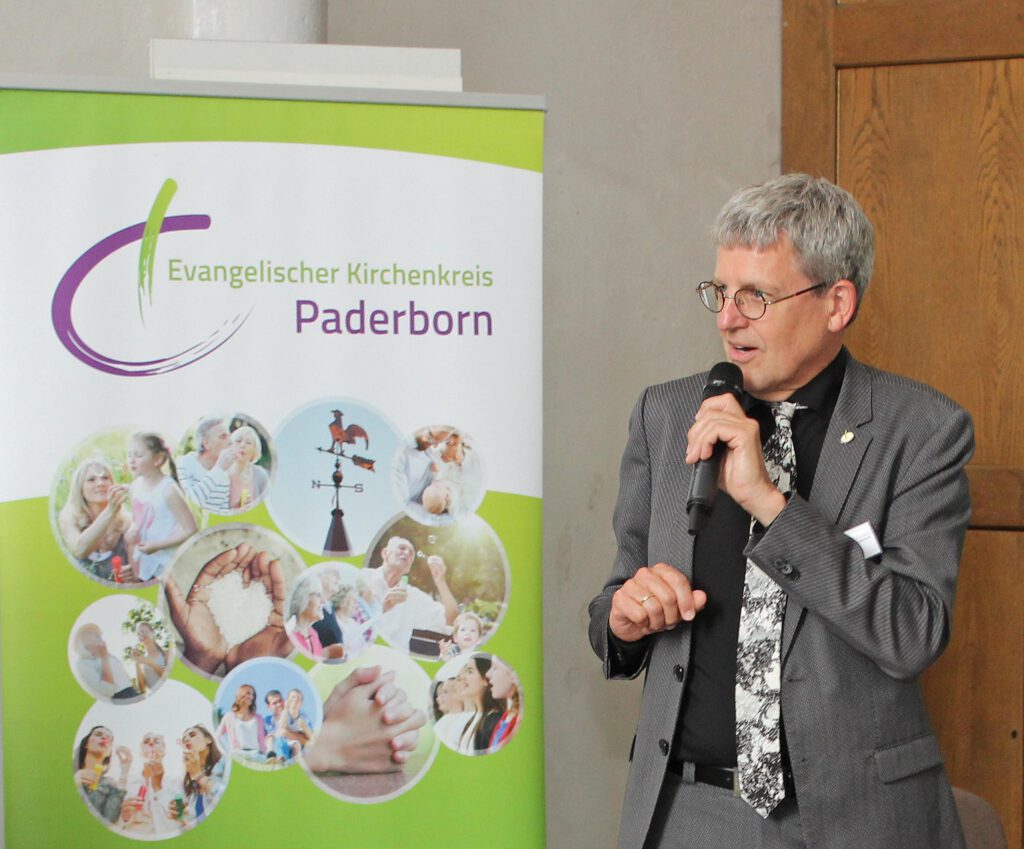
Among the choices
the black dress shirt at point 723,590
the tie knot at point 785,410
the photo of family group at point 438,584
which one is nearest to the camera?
the black dress shirt at point 723,590

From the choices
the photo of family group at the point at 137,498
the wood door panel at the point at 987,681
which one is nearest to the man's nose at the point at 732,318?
the photo of family group at the point at 137,498

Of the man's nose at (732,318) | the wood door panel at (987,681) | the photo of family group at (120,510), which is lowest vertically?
the wood door panel at (987,681)

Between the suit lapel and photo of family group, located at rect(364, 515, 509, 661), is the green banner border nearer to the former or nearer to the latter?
photo of family group, located at rect(364, 515, 509, 661)

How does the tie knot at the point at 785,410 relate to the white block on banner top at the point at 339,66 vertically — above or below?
below

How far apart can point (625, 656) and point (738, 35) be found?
228 centimetres

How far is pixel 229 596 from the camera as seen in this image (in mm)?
2176

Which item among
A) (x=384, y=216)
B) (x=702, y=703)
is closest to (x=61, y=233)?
(x=384, y=216)

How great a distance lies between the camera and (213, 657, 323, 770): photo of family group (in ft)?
7.14

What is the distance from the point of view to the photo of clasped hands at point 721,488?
165cm

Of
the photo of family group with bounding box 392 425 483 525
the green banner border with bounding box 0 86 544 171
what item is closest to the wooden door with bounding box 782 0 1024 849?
the green banner border with bounding box 0 86 544 171

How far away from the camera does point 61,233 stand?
2115 mm

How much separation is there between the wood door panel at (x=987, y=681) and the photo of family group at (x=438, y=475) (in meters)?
1.71

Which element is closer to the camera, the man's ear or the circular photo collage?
the man's ear

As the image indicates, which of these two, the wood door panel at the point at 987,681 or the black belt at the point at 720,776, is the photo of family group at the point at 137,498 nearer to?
the black belt at the point at 720,776
